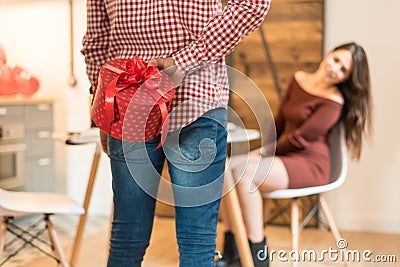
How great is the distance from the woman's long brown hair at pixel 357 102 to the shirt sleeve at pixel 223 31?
1.46 m

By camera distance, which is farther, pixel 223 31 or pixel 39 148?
pixel 39 148

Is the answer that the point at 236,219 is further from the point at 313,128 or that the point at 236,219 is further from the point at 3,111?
the point at 3,111

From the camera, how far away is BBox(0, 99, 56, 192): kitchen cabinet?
11.7 ft

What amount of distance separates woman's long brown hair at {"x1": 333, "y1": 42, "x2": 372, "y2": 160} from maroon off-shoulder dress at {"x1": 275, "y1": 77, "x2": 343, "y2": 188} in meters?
0.06

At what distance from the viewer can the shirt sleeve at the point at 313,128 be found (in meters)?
2.44

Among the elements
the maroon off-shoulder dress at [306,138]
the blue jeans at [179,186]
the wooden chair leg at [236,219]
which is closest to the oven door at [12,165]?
the maroon off-shoulder dress at [306,138]

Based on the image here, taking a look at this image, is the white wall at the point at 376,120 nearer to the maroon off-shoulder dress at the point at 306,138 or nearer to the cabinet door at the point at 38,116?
the maroon off-shoulder dress at the point at 306,138

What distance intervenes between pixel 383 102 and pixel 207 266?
2348mm

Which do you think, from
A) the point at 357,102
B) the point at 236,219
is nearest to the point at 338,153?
the point at 357,102

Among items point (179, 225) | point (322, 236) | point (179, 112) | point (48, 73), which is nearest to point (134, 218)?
point (179, 225)

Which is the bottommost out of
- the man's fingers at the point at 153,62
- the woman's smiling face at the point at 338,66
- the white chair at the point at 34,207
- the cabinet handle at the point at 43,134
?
the cabinet handle at the point at 43,134

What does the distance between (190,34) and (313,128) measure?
1.45m

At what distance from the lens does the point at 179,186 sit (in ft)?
3.60

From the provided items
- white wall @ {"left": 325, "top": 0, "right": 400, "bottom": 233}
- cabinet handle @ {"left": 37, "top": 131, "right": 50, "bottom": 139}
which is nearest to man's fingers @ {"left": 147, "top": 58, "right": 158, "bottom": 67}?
white wall @ {"left": 325, "top": 0, "right": 400, "bottom": 233}
